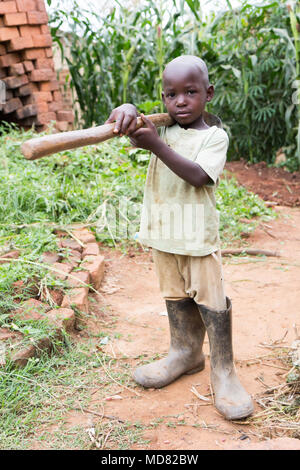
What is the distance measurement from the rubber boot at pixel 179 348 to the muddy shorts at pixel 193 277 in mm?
85

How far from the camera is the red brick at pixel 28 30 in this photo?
17.6 ft

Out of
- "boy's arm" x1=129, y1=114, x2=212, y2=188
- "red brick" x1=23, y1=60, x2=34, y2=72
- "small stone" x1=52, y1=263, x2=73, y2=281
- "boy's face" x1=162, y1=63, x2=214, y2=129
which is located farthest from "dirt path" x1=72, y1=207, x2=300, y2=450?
"red brick" x1=23, y1=60, x2=34, y2=72

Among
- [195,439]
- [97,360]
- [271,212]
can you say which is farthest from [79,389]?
[271,212]

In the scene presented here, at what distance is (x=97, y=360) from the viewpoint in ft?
7.63

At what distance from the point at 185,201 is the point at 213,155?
0.72ft

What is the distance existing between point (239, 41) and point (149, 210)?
16.5 ft

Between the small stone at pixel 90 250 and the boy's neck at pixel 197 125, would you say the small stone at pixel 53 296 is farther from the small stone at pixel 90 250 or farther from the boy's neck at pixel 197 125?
the boy's neck at pixel 197 125

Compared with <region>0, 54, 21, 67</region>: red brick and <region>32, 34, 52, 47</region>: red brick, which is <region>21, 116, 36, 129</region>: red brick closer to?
<region>0, 54, 21, 67</region>: red brick

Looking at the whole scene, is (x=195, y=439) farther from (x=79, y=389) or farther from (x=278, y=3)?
(x=278, y=3)

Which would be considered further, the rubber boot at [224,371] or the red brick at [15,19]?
the red brick at [15,19]

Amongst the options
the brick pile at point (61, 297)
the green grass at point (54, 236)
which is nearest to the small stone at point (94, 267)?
the brick pile at point (61, 297)

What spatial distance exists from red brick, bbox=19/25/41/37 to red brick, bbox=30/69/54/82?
1.33 ft

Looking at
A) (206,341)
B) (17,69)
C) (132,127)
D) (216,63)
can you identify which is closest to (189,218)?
(132,127)

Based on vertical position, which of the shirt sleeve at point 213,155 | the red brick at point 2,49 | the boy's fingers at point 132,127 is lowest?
the red brick at point 2,49
